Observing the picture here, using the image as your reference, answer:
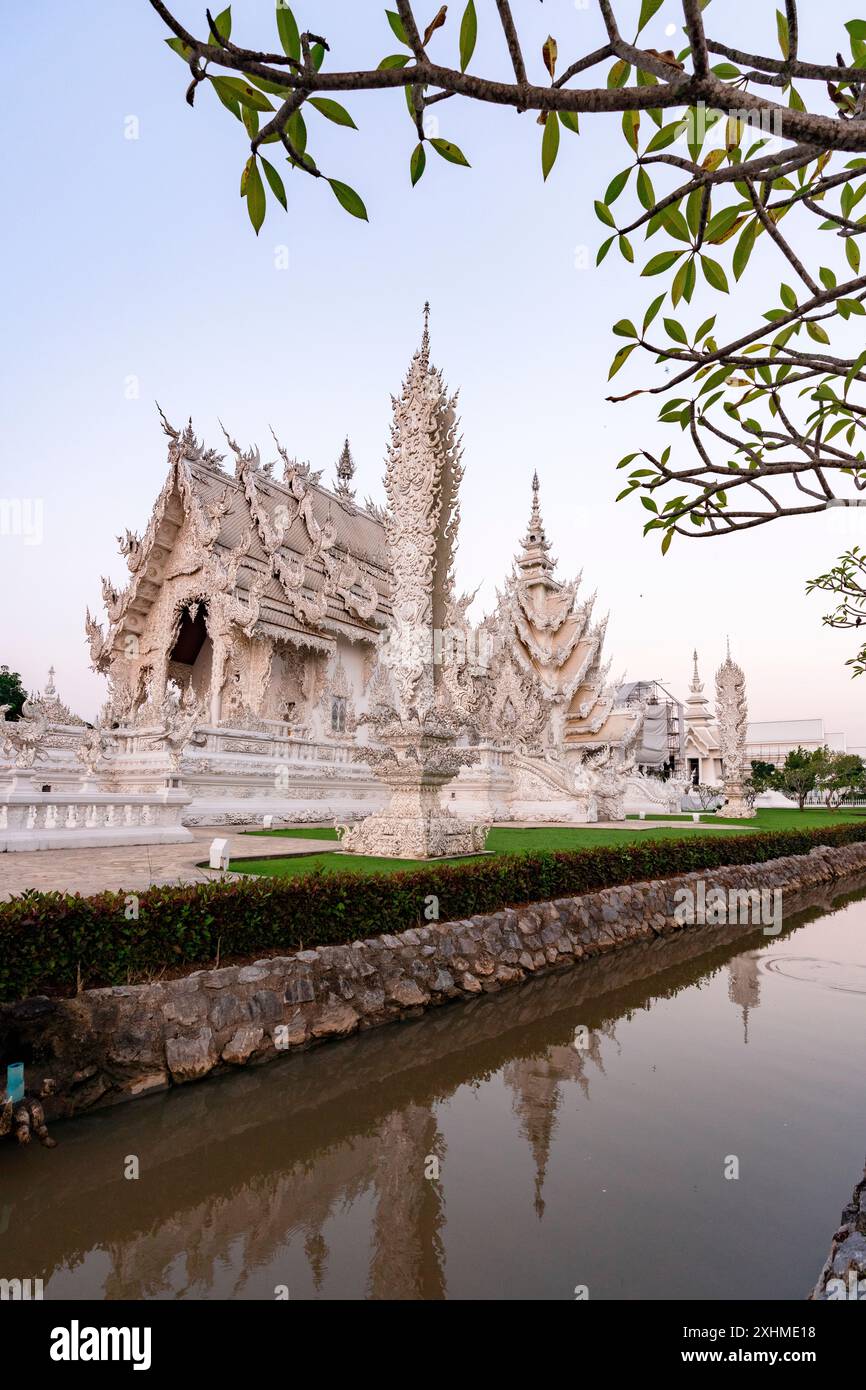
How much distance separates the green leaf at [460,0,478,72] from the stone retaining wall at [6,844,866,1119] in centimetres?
476

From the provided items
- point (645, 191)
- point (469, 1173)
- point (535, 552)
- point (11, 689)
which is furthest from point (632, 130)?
point (11, 689)

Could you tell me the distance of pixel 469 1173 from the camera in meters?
3.98

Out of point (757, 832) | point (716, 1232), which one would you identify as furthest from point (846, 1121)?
point (757, 832)

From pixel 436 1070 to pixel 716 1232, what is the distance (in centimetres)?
244

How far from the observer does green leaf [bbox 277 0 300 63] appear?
5.88 ft

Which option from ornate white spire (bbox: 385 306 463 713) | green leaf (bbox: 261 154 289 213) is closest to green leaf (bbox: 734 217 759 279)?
green leaf (bbox: 261 154 289 213)

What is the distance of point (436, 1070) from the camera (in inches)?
216

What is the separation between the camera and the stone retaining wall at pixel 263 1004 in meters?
4.42

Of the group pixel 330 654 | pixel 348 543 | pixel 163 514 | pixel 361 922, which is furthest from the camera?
pixel 348 543

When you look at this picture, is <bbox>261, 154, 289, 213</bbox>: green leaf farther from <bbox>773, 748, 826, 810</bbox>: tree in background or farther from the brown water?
<bbox>773, 748, 826, 810</bbox>: tree in background

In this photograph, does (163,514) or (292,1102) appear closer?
(292,1102)
